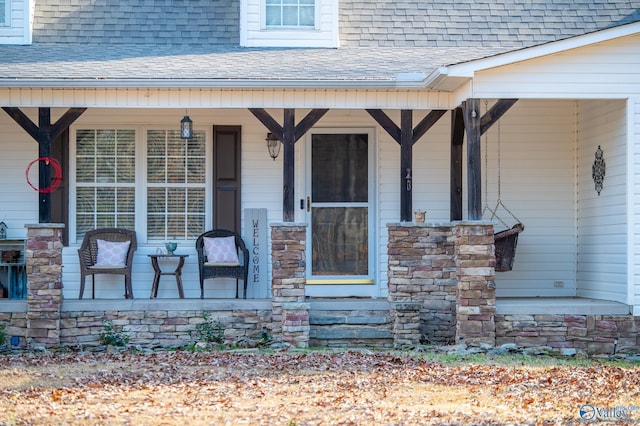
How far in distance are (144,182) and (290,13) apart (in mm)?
2955

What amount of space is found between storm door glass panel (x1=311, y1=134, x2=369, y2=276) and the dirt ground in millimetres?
2650

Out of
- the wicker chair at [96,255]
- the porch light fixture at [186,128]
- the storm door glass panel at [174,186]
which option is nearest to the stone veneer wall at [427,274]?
the porch light fixture at [186,128]

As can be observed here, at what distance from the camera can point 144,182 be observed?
12.4 meters

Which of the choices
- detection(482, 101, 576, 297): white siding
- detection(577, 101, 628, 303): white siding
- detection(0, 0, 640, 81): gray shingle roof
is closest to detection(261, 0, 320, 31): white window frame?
detection(0, 0, 640, 81): gray shingle roof

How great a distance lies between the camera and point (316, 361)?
943 cm

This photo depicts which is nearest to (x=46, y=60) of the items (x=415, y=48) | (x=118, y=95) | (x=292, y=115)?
(x=118, y=95)

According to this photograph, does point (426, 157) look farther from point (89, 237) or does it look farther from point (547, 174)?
point (89, 237)

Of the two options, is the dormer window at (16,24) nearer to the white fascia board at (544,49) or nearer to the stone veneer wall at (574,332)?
the white fascia board at (544,49)

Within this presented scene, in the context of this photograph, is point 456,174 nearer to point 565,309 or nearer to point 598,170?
point 598,170

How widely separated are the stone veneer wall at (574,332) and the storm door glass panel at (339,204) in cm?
250

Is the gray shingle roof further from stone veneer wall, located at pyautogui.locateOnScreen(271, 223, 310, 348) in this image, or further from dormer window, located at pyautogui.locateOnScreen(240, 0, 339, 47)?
stone veneer wall, located at pyautogui.locateOnScreen(271, 223, 310, 348)

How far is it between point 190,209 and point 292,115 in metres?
2.23

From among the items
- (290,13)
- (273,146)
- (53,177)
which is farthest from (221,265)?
(290,13)

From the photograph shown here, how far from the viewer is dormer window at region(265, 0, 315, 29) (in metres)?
13.0
